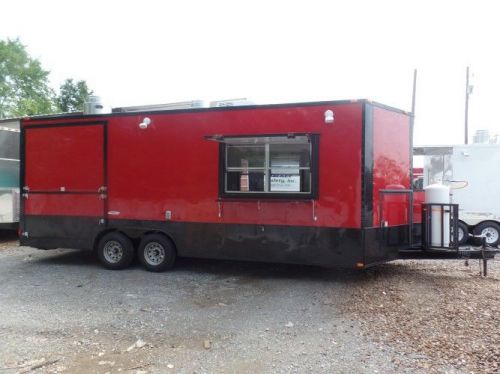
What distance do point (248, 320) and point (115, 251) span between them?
385 cm

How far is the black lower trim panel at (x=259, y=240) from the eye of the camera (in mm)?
7312

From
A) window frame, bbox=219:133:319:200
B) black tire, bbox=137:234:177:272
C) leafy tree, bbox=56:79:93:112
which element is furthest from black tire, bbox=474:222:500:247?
leafy tree, bbox=56:79:93:112

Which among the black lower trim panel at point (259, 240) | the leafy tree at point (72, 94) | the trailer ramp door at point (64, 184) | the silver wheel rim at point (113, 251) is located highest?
the leafy tree at point (72, 94)

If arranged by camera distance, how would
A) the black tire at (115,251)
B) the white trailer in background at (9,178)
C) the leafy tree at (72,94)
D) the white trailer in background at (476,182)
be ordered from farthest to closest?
the leafy tree at (72,94) < the white trailer in background at (9,178) < the white trailer in background at (476,182) < the black tire at (115,251)

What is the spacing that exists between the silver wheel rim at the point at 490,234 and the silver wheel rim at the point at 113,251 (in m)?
8.46

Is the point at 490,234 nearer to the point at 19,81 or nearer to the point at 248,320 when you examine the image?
the point at 248,320

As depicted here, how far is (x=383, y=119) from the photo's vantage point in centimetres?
763

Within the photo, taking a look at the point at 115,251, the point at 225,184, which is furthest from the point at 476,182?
the point at 115,251

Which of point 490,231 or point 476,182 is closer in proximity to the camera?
point 490,231

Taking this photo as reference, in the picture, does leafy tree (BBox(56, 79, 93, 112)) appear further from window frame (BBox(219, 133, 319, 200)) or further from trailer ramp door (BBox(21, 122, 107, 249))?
window frame (BBox(219, 133, 319, 200))

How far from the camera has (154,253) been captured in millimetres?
8617

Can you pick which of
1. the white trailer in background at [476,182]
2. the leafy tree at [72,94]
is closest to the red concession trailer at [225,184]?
the white trailer in background at [476,182]

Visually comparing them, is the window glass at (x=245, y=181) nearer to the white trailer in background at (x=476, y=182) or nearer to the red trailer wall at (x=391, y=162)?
the red trailer wall at (x=391, y=162)

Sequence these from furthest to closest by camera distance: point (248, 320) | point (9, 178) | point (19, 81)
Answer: point (19, 81) < point (9, 178) < point (248, 320)
